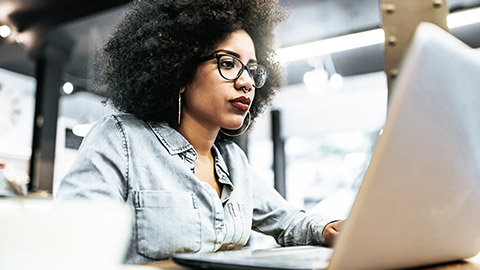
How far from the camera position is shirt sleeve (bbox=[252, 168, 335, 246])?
3.79ft

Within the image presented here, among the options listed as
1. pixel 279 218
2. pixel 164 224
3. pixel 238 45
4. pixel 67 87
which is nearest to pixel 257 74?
pixel 238 45

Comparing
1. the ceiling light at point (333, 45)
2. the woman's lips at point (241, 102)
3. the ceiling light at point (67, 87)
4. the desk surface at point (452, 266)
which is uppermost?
the ceiling light at point (333, 45)

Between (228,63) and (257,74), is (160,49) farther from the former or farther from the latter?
(257,74)

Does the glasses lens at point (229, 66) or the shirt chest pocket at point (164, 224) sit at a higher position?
the glasses lens at point (229, 66)

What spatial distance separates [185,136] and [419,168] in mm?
765

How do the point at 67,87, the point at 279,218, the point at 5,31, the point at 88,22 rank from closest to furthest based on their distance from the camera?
the point at 279,218, the point at 5,31, the point at 88,22, the point at 67,87

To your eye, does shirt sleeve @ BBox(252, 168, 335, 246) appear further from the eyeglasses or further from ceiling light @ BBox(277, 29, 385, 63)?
ceiling light @ BBox(277, 29, 385, 63)

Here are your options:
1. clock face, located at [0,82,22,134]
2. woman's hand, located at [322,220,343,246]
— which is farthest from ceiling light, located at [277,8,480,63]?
clock face, located at [0,82,22,134]

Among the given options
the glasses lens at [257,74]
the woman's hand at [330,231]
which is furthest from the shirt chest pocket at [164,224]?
the glasses lens at [257,74]

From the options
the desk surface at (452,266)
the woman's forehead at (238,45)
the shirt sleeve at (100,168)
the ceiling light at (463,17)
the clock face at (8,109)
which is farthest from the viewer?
the clock face at (8,109)

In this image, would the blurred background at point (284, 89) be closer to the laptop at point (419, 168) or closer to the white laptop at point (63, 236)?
the laptop at point (419, 168)

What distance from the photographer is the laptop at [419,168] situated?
0.37 metres

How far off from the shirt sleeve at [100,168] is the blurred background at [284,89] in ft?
4.66

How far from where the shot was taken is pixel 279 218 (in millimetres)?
1264
